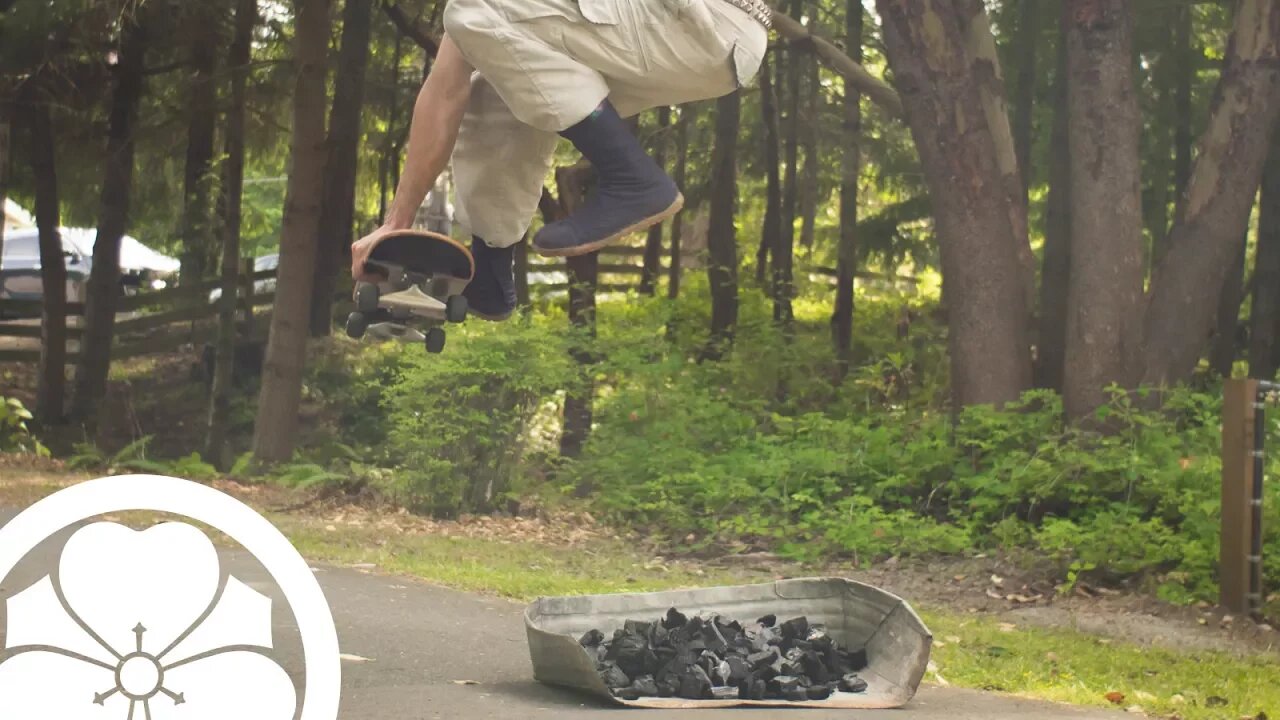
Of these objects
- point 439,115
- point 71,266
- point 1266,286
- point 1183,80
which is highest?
point 1183,80

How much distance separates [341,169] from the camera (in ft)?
62.4

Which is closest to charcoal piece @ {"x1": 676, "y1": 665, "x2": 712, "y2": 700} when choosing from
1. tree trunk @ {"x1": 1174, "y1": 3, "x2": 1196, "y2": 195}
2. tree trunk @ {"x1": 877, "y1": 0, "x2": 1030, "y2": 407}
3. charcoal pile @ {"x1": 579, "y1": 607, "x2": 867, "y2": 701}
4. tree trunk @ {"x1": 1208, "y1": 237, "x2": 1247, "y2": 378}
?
charcoal pile @ {"x1": 579, "y1": 607, "x2": 867, "y2": 701}

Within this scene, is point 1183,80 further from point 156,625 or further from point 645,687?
point 156,625

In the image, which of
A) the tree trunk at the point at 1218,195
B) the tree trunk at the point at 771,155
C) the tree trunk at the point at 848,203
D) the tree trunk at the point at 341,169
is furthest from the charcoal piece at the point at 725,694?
the tree trunk at the point at 771,155

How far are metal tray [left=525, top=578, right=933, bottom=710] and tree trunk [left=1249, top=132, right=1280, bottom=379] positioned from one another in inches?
405

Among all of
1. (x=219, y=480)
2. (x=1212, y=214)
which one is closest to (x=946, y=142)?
(x=1212, y=214)

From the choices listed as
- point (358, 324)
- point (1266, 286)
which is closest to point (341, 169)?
point (1266, 286)

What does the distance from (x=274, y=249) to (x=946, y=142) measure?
3256 cm

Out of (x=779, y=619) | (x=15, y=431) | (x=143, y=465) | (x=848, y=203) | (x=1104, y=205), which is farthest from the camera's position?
(x=15, y=431)

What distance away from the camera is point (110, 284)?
1839 cm

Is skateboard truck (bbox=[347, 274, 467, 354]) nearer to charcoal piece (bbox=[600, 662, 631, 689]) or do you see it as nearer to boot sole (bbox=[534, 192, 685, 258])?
boot sole (bbox=[534, 192, 685, 258])

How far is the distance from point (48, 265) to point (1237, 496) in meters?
15.4

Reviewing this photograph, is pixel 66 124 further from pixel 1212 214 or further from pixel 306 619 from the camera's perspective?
pixel 306 619

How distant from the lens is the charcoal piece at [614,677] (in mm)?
4992
